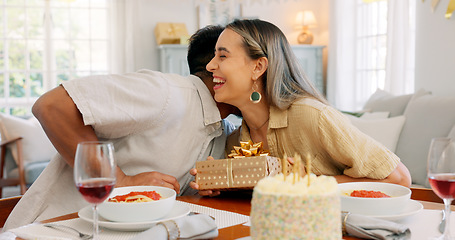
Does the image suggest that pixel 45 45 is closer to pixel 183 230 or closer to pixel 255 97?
pixel 255 97

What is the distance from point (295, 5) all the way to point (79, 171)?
272 inches

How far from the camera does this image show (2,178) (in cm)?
495

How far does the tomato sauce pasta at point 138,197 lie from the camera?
3.75 feet

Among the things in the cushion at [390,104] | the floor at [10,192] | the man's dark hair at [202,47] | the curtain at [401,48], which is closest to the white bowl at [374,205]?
the man's dark hair at [202,47]

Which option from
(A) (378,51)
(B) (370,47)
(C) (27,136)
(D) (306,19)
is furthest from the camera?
(D) (306,19)

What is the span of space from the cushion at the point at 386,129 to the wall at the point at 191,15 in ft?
11.3

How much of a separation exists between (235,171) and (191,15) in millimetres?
6131

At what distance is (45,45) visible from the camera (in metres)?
6.95

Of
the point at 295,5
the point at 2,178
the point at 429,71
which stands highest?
the point at 295,5

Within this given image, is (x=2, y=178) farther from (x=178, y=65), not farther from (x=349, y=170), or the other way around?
(x=349, y=170)

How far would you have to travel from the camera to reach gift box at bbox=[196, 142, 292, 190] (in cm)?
140

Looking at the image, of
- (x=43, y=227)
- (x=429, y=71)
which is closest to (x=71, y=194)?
(x=43, y=227)

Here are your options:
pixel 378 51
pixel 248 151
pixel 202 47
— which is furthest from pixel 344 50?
pixel 248 151

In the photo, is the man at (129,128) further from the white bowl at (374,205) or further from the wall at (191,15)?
the wall at (191,15)
